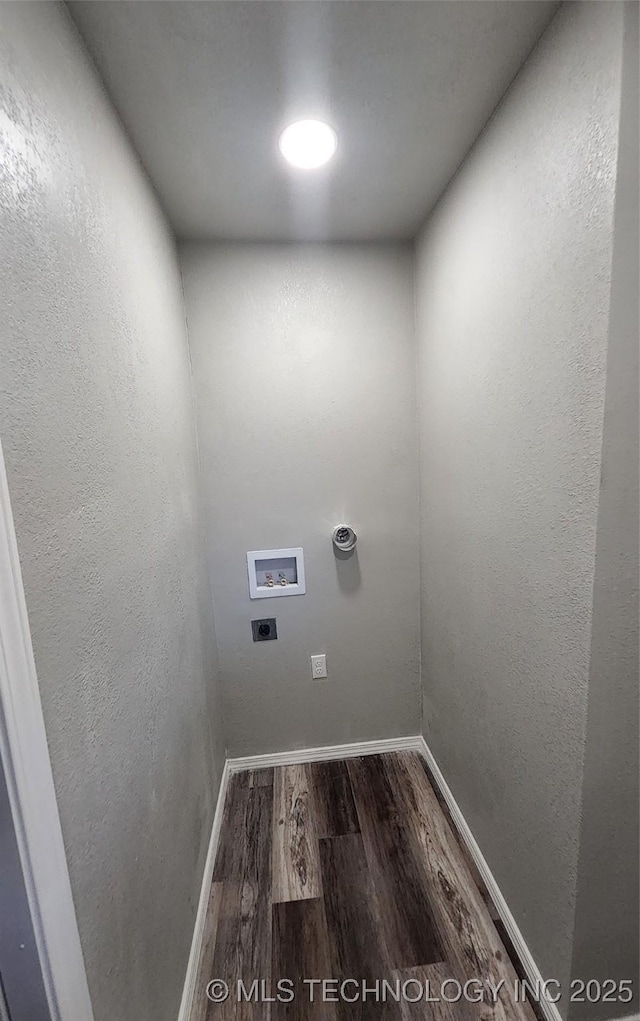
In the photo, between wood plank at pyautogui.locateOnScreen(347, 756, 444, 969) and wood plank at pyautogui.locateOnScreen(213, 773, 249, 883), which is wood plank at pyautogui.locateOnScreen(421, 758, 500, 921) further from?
wood plank at pyautogui.locateOnScreen(213, 773, 249, 883)

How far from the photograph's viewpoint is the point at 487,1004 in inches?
39.6

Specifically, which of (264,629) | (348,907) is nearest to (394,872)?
(348,907)

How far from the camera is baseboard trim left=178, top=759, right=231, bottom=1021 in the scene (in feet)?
3.30

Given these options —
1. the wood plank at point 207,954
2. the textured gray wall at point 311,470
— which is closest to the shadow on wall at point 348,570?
the textured gray wall at point 311,470

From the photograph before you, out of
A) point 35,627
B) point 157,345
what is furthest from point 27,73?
point 35,627

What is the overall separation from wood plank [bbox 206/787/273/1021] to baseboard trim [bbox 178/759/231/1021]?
0.05 metres

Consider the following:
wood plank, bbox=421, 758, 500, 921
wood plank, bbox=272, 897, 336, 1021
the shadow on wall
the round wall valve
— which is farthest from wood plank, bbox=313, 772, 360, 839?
the round wall valve

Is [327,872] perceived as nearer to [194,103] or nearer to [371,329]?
[371,329]

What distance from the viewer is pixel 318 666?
71.3 inches

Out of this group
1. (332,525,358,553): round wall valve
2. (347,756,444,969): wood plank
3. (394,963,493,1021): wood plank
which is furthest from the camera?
(332,525,358,553): round wall valve

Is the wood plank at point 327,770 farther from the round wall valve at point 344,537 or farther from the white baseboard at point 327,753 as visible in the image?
the round wall valve at point 344,537

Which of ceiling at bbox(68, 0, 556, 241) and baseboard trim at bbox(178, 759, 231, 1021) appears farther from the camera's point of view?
baseboard trim at bbox(178, 759, 231, 1021)

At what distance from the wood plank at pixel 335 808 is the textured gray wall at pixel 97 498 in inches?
22.0

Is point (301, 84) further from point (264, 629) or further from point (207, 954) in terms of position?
point (207, 954)
